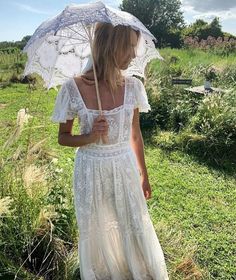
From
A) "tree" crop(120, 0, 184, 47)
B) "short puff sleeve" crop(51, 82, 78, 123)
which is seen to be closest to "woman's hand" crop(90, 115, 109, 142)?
"short puff sleeve" crop(51, 82, 78, 123)

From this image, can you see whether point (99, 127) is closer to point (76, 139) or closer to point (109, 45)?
point (76, 139)

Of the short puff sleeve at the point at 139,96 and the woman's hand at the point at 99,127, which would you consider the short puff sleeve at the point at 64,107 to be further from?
the short puff sleeve at the point at 139,96

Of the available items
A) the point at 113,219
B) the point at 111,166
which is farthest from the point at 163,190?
the point at 111,166

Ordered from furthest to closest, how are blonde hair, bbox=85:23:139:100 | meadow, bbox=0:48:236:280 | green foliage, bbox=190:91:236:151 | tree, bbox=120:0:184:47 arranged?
tree, bbox=120:0:184:47
green foliage, bbox=190:91:236:151
meadow, bbox=0:48:236:280
blonde hair, bbox=85:23:139:100

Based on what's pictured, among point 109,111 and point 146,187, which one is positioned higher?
point 109,111

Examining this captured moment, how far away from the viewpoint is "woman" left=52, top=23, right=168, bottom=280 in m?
2.29

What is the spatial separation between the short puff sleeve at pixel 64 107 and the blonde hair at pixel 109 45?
0.25 m

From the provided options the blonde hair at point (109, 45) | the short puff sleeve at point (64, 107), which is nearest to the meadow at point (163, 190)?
the short puff sleeve at point (64, 107)

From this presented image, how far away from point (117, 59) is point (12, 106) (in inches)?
322

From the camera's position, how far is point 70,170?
539cm

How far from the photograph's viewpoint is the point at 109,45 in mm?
2184

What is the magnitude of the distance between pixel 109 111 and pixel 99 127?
16cm

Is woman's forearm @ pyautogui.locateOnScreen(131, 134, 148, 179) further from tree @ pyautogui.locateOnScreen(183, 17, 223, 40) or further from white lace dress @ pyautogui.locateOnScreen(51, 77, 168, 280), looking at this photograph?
tree @ pyautogui.locateOnScreen(183, 17, 223, 40)

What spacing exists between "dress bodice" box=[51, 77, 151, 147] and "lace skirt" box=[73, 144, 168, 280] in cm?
12
